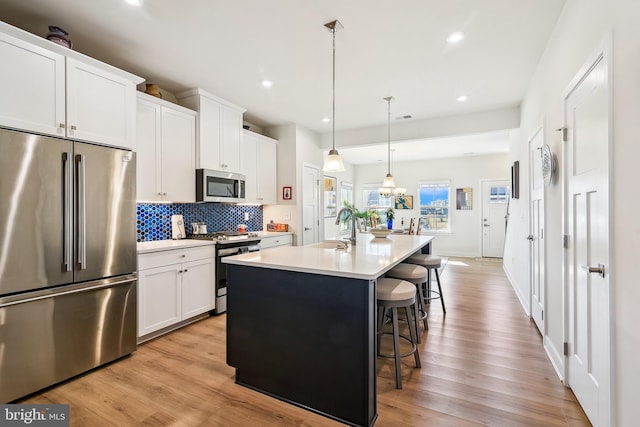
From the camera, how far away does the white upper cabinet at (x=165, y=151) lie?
3091 mm

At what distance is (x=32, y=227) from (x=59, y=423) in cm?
125

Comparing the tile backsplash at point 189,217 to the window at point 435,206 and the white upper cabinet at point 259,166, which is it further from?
the window at point 435,206

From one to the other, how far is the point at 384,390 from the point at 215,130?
3448 mm

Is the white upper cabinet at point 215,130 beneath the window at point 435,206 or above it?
above

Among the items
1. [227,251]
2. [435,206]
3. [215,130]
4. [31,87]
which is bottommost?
[227,251]

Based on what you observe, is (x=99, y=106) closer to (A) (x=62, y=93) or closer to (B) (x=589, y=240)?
(A) (x=62, y=93)

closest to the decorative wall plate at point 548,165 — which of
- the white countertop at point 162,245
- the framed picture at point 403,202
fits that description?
the white countertop at point 162,245

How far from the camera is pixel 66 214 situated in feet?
7.09

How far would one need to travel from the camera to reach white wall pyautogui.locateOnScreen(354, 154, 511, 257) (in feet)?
25.6

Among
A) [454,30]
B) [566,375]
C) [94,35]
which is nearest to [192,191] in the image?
[94,35]

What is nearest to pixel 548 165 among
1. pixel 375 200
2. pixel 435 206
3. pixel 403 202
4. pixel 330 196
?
pixel 330 196

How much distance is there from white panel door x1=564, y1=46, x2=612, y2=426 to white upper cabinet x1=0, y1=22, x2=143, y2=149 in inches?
132

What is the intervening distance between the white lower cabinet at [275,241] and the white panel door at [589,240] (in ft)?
11.1

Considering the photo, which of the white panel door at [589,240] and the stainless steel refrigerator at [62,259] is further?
the stainless steel refrigerator at [62,259]
